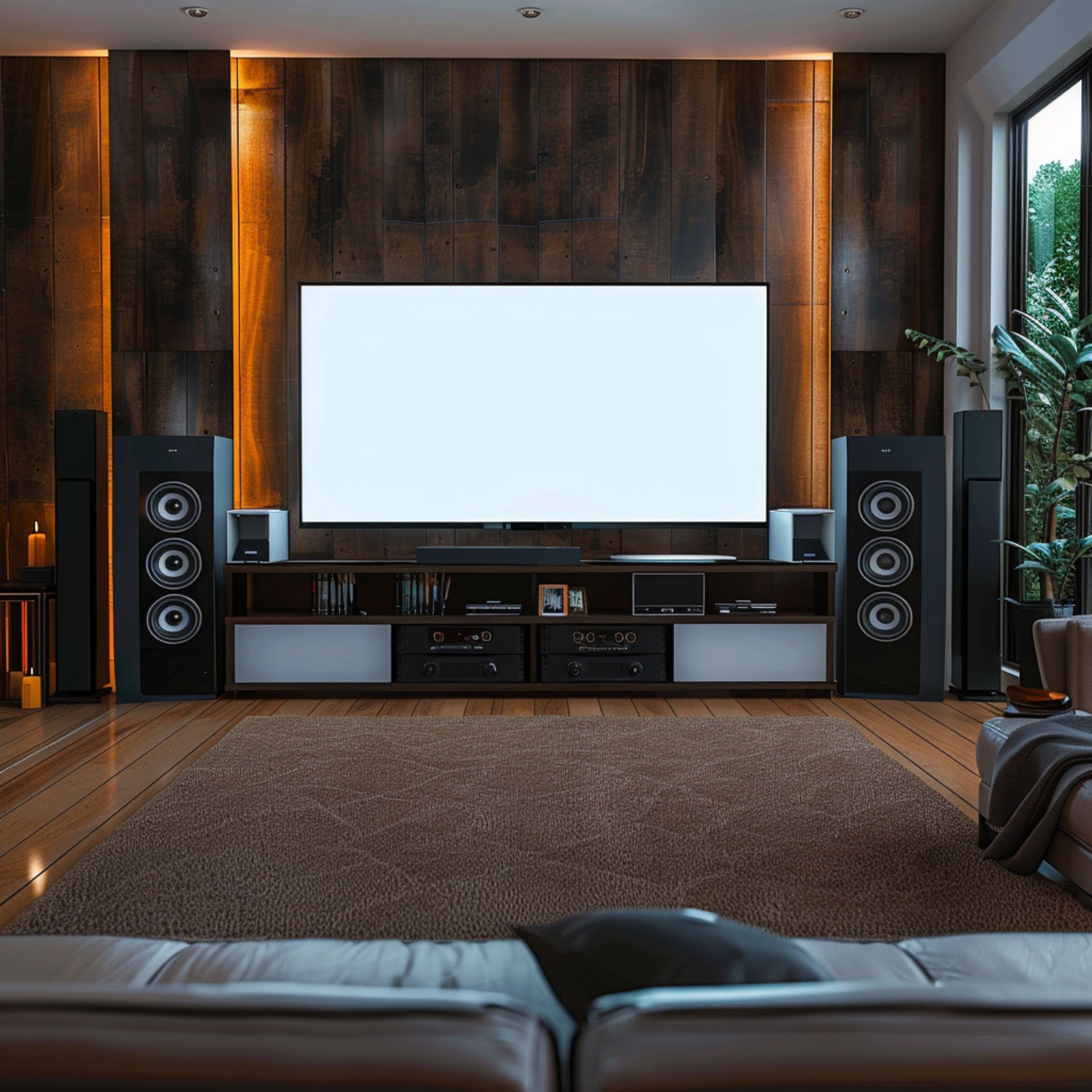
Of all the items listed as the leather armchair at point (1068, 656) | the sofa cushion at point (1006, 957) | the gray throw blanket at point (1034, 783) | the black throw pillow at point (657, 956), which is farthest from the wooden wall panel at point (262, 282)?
the black throw pillow at point (657, 956)

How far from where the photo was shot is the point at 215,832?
104 inches

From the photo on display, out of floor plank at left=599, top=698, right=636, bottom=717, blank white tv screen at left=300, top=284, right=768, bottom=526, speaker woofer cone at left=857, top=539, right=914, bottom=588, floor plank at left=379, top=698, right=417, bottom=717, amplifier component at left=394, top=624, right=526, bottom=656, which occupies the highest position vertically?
blank white tv screen at left=300, top=284, right=768, bottom=526

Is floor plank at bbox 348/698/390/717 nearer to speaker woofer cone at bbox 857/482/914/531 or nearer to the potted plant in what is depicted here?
speaker woofer cone at bbox 857/482/914/531

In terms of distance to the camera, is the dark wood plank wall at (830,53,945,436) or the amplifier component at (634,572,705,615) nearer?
the amplifier component at (634,572,705,615)

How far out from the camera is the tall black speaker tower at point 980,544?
4.55 m

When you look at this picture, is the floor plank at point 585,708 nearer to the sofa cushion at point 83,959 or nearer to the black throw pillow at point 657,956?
the sofa cushion at point 83,959

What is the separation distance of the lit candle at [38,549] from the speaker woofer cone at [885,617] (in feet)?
12.9

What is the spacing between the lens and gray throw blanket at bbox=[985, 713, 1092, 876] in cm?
215

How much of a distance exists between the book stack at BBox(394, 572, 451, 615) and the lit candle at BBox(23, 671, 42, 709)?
165 cm

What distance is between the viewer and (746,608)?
4.77 m

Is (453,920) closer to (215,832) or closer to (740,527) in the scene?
(215,832)

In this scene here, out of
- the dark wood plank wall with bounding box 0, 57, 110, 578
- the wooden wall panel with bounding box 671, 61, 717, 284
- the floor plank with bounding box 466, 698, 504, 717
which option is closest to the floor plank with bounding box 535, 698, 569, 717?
the floor plank with bounding box 466, 698, 504, 717

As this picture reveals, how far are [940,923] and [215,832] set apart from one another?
70.7 inches

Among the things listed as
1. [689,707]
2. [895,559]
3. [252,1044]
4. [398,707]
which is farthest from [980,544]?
[252,1044]
